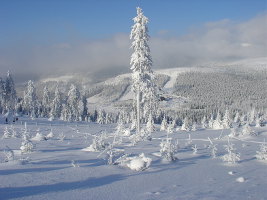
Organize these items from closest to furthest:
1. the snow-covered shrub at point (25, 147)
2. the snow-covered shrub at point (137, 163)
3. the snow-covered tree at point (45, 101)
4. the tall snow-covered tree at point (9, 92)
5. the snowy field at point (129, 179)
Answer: the snowy field at point (129, 179) < the snow-covered shrub at point (137, 163) < the snow-covered shrub at point (25, 147) < the tall snow-covered tree at point (9, 92) < the snow-covered tree at point (45, 101)

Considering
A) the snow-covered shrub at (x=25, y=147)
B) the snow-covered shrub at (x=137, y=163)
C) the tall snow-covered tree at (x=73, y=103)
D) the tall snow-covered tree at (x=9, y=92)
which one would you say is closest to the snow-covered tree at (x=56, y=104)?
the tall snow-covered tree at (x=73, y=103)

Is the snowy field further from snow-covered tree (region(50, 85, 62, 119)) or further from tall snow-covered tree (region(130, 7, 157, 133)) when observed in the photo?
snow-covered tree (region(50, 85, 62, 119))

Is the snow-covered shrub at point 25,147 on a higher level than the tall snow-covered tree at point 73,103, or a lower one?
lower

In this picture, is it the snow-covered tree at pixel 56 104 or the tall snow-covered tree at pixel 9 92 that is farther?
the snow-covered tree at pixel 56 104

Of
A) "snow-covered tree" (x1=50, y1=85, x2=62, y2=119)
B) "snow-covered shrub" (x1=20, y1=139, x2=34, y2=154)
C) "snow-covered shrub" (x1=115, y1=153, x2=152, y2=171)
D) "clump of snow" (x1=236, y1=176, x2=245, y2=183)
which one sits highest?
"snow-covered tree" (x1=50, y1=85, x2=62, y2=119)

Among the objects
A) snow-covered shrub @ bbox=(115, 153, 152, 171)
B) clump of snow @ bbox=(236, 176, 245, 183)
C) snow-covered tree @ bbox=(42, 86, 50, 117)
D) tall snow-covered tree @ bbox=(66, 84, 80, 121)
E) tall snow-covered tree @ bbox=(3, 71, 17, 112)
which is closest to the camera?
clump of snow @ bbox=(236, 176, 245, 183)

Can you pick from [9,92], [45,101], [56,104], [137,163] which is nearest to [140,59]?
[137,163]

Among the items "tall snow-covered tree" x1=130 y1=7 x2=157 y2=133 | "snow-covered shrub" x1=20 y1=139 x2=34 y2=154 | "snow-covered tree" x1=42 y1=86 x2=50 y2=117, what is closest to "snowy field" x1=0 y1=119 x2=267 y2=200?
"snow-covered shrub" x1=20 y1=139 x2=34 y2=154

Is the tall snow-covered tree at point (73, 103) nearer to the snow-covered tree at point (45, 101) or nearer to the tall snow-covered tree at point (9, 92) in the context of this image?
the snow-covered tree at point (45, 101)

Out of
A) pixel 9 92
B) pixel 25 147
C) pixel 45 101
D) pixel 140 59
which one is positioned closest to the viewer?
pixel 25 147

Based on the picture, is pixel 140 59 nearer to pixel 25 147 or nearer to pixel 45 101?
pixel 25 147

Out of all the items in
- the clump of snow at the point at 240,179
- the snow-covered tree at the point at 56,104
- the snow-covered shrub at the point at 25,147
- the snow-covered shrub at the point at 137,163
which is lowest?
the clump of snow at the point at 240,179

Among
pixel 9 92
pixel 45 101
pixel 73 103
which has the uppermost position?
pixel 9 92

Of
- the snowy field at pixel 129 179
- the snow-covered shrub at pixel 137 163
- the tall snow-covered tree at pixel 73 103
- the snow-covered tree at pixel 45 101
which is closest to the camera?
the snowy field at pixel 129 179
